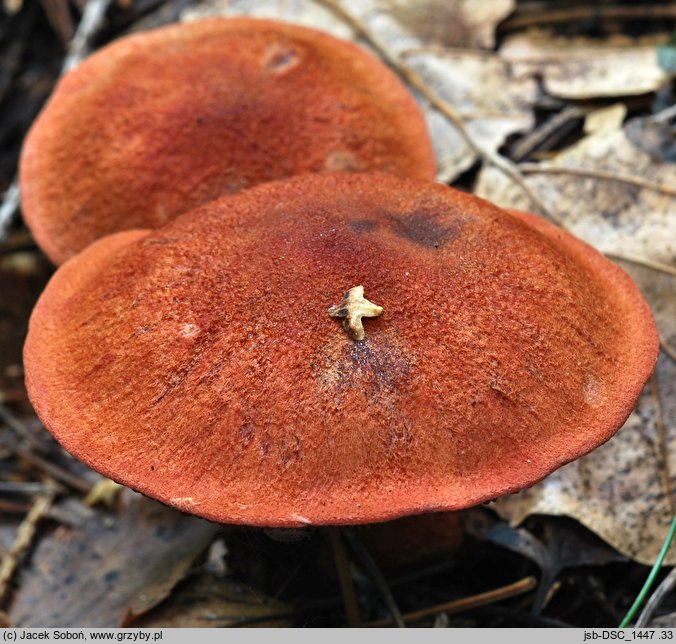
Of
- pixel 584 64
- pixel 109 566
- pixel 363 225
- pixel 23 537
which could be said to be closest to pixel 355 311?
pixel 363 225

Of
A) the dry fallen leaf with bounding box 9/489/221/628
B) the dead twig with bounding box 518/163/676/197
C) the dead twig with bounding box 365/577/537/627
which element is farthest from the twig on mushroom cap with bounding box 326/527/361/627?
the dead twig with bounding box 518/163/676/197

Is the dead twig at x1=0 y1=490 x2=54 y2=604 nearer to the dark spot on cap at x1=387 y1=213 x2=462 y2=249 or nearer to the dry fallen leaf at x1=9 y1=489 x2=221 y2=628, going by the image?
the dry fallen leaf at x1=9 y1=489 x2=221 y2=628

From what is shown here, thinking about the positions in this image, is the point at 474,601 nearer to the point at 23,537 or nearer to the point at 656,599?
the point at 656,599

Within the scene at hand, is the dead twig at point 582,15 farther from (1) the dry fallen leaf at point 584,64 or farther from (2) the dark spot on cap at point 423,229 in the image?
(2) the dark spot on cap at point 423,229

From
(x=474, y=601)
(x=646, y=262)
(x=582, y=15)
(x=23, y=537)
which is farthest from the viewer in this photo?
(x=582, y=15)

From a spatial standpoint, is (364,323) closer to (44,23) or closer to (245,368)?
(245,368)

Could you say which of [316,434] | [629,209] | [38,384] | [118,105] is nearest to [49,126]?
[118,105]
